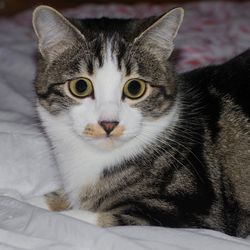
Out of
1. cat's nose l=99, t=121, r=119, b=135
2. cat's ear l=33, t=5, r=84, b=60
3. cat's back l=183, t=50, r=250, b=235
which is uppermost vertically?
cat's ear l=33, t=5, r=84, b=60

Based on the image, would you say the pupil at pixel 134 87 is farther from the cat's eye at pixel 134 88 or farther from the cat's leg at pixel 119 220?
the cat's leg at pixel 119 220

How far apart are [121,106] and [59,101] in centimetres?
19

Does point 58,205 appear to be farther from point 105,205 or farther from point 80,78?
point 80,78

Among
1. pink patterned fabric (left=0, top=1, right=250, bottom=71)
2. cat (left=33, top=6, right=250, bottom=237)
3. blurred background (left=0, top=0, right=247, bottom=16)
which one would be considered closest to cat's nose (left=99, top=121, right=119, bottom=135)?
cat (left=33, top=6, right=250, bottom=237)

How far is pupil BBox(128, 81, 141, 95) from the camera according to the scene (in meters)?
1.57

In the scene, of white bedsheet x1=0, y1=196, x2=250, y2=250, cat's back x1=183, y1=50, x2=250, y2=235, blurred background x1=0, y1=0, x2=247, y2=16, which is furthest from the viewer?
blurred background x1=0, y1=0, x2=247, y2=16

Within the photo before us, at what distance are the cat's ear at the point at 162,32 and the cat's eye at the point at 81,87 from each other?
0.66ft

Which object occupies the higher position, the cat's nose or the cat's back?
the cat's nose

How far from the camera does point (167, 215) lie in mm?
1586

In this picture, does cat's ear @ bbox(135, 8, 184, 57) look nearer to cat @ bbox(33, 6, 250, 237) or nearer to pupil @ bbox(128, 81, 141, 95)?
cat @ bbox(33, 6, 250, 237)

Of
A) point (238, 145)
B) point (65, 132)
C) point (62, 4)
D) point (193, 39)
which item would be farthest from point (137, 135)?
point (62, 4)

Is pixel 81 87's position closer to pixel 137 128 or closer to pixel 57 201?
pixel 137 128

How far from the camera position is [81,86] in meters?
1.56

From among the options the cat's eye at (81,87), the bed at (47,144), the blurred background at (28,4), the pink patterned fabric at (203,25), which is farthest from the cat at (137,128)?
the blurred background at (28,4)
